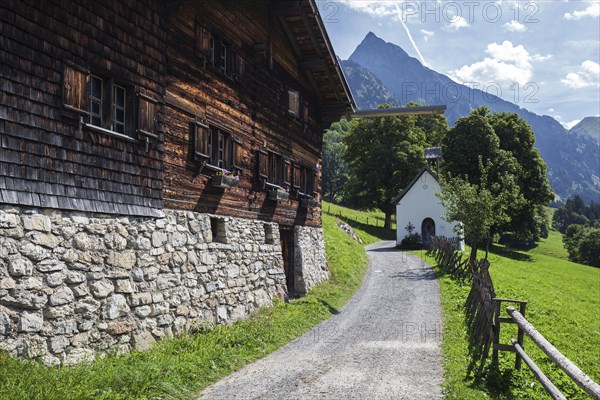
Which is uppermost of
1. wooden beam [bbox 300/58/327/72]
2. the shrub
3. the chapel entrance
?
wooden beam [bbox 300/58/327/72]

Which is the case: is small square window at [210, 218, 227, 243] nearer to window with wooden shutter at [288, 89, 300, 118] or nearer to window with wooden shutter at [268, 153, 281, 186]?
window with wooden shutter at [268, 153, 281, 186]

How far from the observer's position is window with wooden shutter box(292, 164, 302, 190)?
19348 millimetres

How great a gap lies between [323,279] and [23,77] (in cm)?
1496

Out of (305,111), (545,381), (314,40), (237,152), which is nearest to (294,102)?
(305,111)

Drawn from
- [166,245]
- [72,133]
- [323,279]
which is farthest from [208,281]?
[323,279]

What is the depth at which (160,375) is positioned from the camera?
820 cm

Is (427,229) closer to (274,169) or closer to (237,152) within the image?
(274,169)

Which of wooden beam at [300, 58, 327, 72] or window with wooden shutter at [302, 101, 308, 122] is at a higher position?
→ wooden beam at [300, 58, 327, 72]

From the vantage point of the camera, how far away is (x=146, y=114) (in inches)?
418

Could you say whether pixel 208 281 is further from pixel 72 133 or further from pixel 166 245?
pixel 72 133

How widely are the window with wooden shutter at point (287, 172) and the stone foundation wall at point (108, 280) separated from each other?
4.47 metres

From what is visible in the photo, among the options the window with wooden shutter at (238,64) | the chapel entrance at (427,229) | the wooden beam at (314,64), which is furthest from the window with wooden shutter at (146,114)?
the chapel entrance at (427,229)

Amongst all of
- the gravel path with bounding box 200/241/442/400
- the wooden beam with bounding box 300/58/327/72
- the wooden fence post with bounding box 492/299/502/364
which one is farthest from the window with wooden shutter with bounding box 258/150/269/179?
the wooden fence post with bounding box 492/299/502/364

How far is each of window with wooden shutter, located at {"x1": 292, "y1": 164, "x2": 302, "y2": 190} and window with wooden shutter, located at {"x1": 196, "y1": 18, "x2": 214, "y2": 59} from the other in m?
7.12
